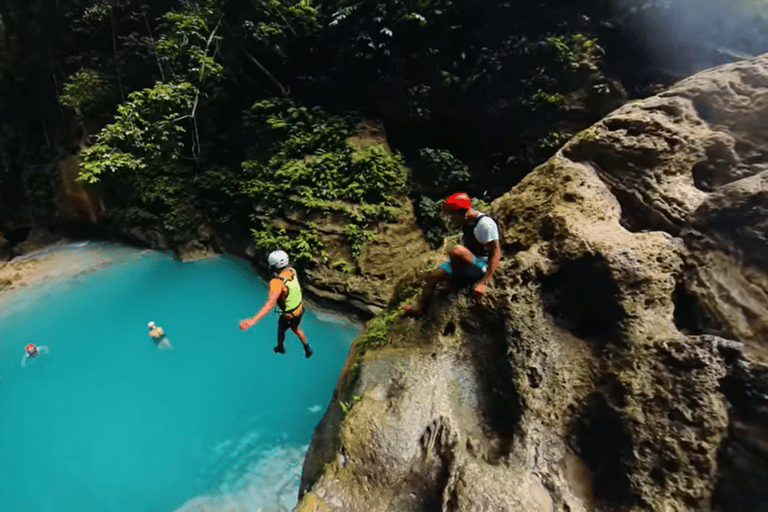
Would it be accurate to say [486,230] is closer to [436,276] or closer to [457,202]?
[457,202]

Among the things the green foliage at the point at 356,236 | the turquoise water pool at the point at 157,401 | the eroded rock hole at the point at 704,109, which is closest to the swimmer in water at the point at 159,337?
the turquoise water pool at the point at 157,401

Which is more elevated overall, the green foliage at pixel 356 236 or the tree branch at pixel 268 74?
the tree branch at pixel 268 74

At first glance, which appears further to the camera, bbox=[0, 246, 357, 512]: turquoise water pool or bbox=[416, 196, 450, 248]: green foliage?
bbox=[416, 196, 450, 248]: green foliage

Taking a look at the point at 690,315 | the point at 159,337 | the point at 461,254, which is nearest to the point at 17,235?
the point at 159,337

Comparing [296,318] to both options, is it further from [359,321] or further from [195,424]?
[359,321]

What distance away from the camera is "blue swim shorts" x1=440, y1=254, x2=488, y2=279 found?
4488 millimetres

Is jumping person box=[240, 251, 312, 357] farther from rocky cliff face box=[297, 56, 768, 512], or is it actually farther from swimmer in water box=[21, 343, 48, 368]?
swimmer in water box=[21, 343, 48, 368]

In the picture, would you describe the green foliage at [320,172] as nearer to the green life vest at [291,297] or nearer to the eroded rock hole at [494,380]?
the green life vest at [291,297]

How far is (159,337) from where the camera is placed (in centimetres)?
853

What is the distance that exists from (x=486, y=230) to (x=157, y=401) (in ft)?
21.5

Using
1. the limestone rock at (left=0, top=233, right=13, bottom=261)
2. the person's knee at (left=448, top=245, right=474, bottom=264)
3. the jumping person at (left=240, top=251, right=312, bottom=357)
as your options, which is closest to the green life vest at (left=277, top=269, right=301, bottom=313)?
the jumping person at (left=240, top=251, right=312, bottom=357)

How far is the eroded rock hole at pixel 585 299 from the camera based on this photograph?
159 inches

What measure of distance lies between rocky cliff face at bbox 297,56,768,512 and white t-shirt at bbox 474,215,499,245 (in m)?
0.63

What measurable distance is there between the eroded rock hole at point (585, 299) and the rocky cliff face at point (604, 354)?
0.05 ft
